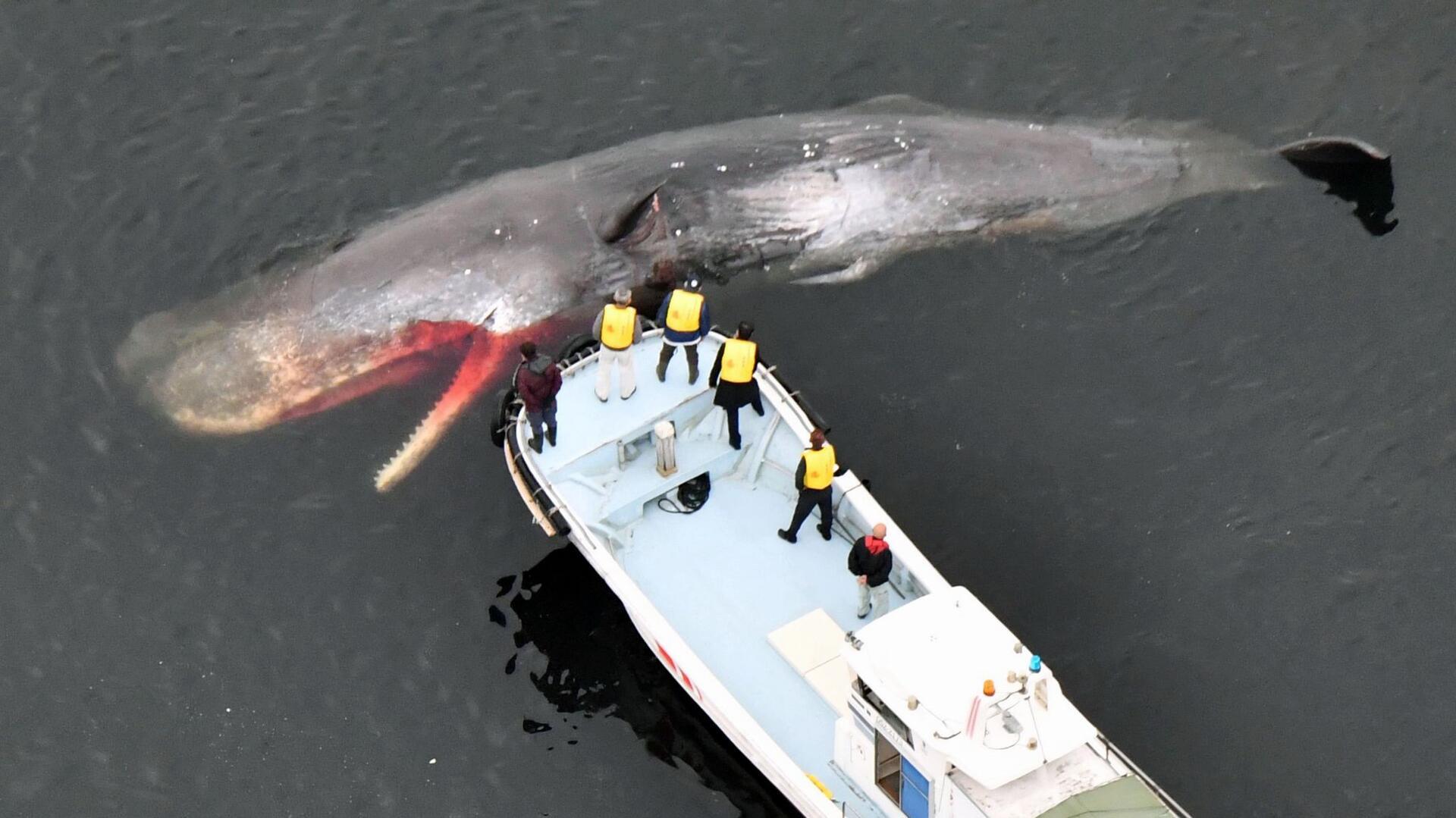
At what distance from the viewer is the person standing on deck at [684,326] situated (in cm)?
3000

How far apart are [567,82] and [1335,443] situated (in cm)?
1803

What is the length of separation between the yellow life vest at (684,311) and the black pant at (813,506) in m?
3.58

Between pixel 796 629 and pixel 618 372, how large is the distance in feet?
18.8

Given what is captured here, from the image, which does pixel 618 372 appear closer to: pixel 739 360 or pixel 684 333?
pixel 684 333

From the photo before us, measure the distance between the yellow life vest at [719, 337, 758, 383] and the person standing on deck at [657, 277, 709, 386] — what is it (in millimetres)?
892

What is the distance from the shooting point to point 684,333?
3028 cm

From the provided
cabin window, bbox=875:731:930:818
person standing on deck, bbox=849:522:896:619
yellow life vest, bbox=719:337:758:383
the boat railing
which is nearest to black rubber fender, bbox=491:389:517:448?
yellow life vest, bbox=719:337:758:383

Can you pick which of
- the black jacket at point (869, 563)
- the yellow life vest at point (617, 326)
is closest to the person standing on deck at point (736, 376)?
the yellow life vest at point (617, 326)

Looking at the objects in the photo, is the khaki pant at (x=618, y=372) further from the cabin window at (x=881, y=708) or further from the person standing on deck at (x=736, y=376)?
the cabin window at (x=881, y=708)

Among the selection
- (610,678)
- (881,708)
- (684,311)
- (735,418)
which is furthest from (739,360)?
(881,708)

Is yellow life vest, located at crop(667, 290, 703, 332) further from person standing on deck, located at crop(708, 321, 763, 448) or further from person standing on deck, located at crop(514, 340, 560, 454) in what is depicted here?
person standing on deck, located at crop(514, 340, 560, 454)

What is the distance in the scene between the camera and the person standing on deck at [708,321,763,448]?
29.5 metres

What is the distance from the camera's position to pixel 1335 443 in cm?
3344

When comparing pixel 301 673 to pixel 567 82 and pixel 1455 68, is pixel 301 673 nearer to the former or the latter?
pixel 567 82
